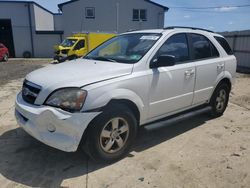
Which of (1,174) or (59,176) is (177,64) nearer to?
(59,176)

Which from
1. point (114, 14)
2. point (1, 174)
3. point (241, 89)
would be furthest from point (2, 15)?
point (1, 174)

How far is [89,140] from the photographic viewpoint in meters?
3.22

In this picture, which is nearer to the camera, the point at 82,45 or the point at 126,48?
the point at 126,48

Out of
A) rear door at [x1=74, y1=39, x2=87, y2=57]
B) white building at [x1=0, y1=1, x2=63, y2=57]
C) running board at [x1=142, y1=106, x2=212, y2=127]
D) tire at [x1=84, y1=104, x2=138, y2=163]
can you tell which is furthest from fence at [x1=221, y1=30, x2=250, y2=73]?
white building at [x1=0, y1=1, x2=63, y2=57]

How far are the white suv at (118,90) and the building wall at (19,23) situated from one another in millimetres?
25437

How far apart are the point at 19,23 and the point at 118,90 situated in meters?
27.4

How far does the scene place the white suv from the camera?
308cm

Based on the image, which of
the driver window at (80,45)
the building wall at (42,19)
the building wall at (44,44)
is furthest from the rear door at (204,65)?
the building wall at (42,19)

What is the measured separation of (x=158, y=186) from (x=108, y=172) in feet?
2.28

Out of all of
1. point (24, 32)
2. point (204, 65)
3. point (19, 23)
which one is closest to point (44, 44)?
point (24, 32)

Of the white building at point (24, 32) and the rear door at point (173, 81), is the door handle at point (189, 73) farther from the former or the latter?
the white building at point (24, 32)

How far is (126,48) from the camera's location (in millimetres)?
4258

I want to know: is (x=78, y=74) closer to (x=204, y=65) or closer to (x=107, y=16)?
(x=204, y=65)

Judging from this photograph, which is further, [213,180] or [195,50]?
[195,50]
